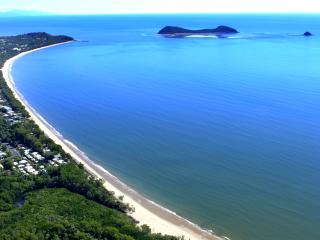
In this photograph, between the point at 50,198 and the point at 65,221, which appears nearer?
the point at 65,221

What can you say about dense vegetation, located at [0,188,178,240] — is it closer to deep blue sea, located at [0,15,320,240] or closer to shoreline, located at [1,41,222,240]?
shoreline, located at [1,41,222,240]

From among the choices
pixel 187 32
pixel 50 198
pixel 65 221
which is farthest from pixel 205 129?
pixel 187 32

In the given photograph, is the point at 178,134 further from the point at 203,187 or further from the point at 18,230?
the point at 18,230

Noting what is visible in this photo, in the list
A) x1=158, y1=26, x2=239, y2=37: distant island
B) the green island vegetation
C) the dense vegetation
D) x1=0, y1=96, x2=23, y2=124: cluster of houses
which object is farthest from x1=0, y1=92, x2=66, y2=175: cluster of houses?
x1=158, y1=26, x2=239, y2=37: distant island

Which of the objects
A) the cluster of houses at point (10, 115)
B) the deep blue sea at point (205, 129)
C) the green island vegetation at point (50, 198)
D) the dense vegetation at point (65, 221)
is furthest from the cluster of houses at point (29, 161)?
the cluster of houses at point (10, 115)

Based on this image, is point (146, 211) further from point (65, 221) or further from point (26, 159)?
point (26, 159)

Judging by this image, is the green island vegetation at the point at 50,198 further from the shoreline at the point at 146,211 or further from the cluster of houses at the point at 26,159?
the shoreline at the point at 146,211
